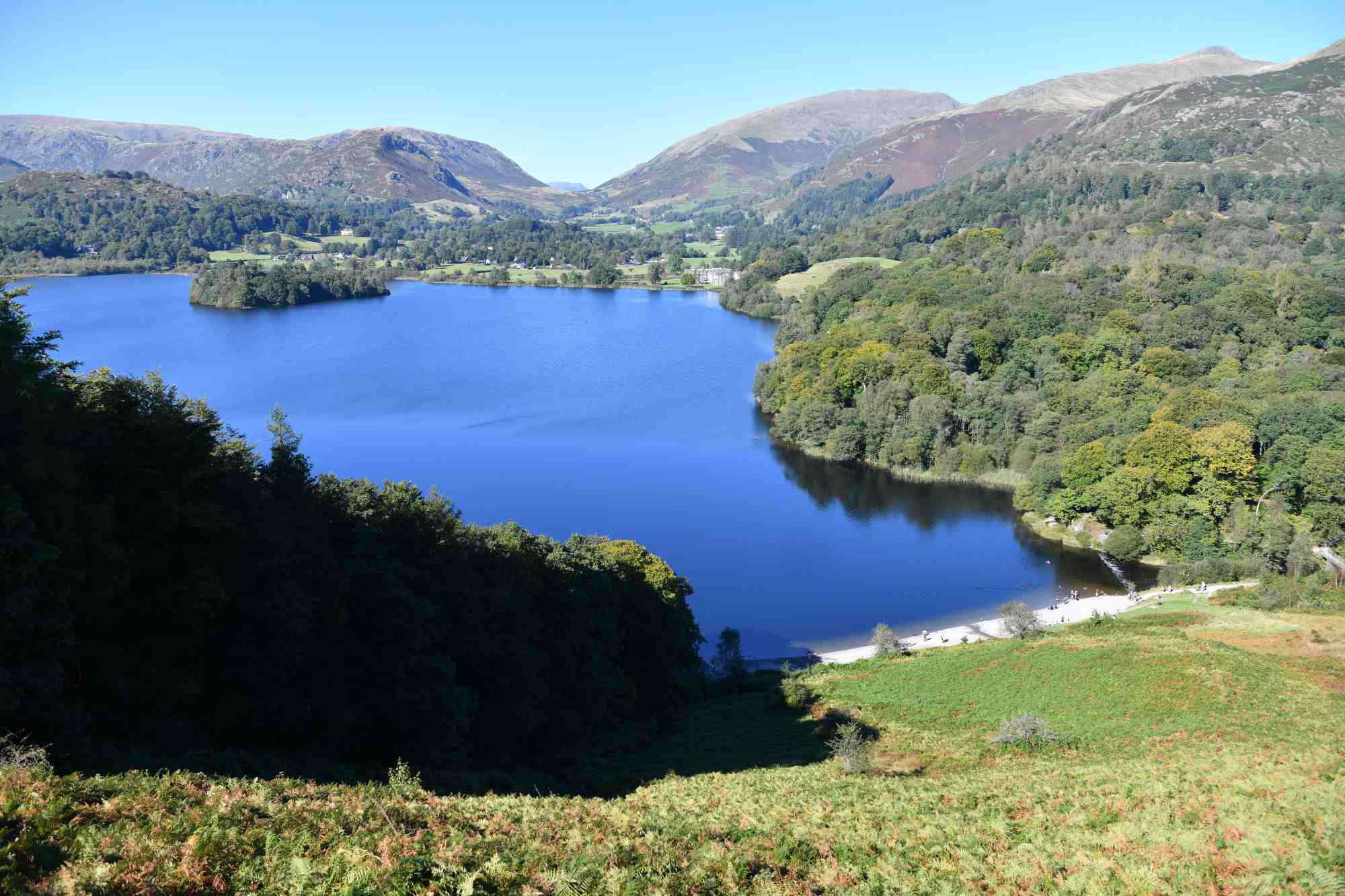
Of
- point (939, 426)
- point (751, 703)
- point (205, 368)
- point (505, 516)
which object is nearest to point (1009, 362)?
point (939, 426)

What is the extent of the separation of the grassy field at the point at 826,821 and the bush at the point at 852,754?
413 millimetres

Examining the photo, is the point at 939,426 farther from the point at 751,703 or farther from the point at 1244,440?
the point at 751,703

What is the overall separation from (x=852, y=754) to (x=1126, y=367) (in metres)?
56.3

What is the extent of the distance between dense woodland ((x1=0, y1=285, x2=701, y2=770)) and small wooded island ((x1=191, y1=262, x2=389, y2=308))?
112 meters

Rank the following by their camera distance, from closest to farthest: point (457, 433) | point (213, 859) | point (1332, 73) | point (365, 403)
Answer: point (213, 859) < point (457, 433) < point (365, 403) < point (1332, 73)

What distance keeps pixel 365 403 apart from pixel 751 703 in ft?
178

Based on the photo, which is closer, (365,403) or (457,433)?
(457,433)

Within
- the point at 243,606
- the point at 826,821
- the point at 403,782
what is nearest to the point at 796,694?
the point at 826,821

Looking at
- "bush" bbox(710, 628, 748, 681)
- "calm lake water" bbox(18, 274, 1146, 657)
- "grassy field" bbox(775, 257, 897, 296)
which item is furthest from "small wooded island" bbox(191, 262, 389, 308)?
"bush" bbox(710, 628, 748, 681)

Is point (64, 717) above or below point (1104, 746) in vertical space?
above

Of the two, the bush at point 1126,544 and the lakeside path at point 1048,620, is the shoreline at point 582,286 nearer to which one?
the bush at point 1126,544

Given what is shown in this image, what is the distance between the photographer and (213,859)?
8.10 meters

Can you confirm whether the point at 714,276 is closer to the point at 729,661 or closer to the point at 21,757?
the point at 729,661

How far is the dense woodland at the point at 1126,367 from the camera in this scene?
42781 millimetres
